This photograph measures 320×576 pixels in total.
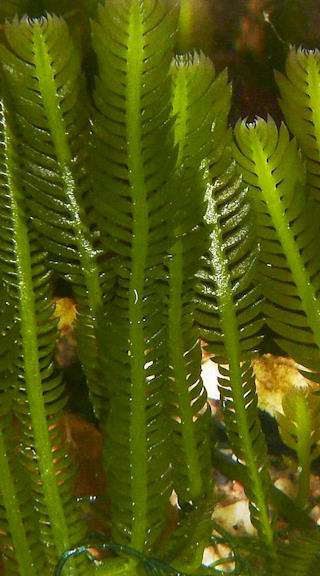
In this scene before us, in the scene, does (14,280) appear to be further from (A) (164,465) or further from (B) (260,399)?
(B) (260,399)

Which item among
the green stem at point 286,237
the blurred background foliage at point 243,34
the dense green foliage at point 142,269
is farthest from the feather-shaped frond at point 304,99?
the blurred background foliage at point 243,34

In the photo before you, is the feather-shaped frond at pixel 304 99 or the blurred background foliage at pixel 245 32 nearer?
the feather-shaped frond at pixel 304 99

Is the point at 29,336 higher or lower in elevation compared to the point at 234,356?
higher

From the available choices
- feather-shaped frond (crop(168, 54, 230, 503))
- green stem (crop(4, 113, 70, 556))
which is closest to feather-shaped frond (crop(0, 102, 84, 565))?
green stem (crop(4, 113, 70, 556))

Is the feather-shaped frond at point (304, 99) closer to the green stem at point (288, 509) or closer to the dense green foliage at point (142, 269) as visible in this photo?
the dense green foliage at point (142, 269)

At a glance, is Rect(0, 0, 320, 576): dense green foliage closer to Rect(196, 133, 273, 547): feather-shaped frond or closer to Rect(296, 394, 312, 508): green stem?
Rect(196, 133, 273, 547): feather-shaped frond

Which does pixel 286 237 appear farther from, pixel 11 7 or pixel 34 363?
pixel 11 7

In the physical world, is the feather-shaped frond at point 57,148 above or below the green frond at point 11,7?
below

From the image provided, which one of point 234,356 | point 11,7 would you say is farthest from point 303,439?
point 11,7
